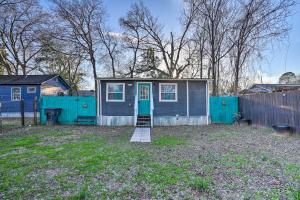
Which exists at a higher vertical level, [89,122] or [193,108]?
[193,108]

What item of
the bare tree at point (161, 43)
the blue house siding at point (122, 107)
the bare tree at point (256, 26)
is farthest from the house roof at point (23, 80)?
the bare tree at point (256, 26)

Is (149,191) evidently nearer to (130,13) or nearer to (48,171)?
(48,171)

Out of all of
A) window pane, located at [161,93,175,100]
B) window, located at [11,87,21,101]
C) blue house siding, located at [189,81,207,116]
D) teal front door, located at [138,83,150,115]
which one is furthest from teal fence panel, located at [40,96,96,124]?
window, located at [11,87,21,101]

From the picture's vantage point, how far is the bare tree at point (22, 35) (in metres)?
21.2

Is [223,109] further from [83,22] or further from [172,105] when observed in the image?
[83,22]

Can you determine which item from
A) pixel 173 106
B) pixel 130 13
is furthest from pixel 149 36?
pixel 173 106

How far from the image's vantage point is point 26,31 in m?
22.8

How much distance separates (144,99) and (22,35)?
1830 cm

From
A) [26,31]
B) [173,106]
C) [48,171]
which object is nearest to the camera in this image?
[48,171]

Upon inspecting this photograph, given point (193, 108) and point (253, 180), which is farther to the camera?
point (193, 108)

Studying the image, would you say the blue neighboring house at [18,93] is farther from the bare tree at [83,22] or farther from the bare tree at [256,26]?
the bare tree at [256,26]

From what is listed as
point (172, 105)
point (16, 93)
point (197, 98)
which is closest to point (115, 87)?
point (172, 105)

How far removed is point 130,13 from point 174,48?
5957mm

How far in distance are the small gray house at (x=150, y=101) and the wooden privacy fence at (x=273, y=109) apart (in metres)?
2.71
